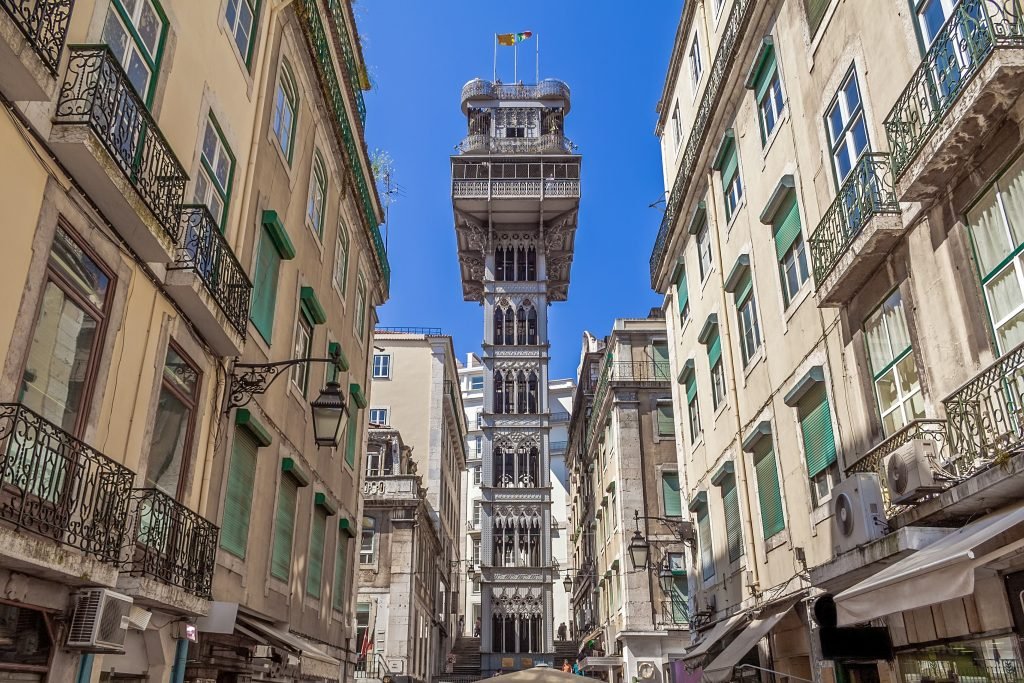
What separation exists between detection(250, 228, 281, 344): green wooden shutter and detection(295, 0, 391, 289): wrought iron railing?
4.12 m

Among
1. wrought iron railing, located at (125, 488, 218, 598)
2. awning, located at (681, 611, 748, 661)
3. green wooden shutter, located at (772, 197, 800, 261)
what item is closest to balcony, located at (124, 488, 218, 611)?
wrought iron railing, located at (125, 488, 218, 598)

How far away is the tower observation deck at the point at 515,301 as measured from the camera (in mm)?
50688

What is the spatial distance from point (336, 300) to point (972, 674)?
1280cm

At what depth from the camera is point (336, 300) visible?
55.8 feet

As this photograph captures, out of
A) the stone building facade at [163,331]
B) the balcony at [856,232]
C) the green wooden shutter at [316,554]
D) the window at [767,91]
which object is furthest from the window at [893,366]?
the green wooden shutter at [316,554]

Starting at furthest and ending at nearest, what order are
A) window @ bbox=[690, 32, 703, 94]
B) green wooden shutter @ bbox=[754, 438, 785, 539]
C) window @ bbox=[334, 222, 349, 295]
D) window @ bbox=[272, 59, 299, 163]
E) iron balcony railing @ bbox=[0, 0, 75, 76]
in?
window @ bbox=[690, 32, 703, 94] < window @ bbox=[334, 222, 349, 295] < green wooden shutter @ bbox=[754, 438, 785, 539] < window @ bbox=[272, 59, 299, 163] < iron balcony railing @ bbox=[0, 0, 75, 76]

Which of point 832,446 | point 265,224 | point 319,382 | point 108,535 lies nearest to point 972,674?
point 832,446

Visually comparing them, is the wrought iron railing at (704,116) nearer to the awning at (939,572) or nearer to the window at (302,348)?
the window at (302,348)

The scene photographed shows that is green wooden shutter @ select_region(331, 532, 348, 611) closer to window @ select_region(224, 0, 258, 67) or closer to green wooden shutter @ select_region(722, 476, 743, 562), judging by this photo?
green wooden shutter @ select_region(722, 476, 743, 562)

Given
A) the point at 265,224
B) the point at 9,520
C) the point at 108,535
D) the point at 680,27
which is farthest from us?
the point at 680,27

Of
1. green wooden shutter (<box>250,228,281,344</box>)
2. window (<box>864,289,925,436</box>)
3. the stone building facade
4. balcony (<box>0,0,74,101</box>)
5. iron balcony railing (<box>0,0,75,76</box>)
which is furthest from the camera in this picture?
green wooden shutter (<box>250,228,281,344</box>)

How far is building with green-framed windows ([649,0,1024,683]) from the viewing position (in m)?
7.01

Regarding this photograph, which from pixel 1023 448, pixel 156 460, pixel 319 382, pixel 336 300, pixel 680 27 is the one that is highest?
pixel 680 27

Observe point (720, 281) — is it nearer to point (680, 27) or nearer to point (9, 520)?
point (680, 27)
